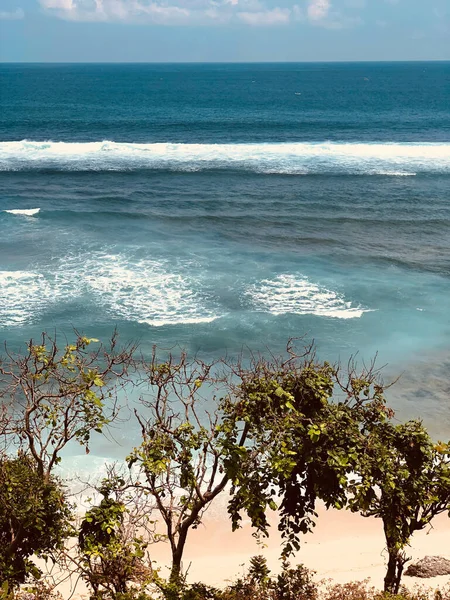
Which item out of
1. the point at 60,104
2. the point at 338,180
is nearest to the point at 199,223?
the point at 338,180

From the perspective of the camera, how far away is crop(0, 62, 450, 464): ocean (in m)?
26.5

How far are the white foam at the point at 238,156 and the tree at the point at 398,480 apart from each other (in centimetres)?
4342

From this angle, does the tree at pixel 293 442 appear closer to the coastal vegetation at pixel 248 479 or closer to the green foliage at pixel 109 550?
the coastal vegetation at pixel 248 479

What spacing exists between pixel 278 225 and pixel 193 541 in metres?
26.6

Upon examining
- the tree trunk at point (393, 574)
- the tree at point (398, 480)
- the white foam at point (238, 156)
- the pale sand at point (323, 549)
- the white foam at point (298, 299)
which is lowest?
the pale sand at point (323, 549)

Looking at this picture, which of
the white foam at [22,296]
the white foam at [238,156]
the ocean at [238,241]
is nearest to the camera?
the ocean at [238,241]

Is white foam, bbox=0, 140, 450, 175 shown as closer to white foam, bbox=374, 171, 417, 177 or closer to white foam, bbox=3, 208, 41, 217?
white foam, bbox=374, 171, 417, 177

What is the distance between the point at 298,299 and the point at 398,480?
1787cm

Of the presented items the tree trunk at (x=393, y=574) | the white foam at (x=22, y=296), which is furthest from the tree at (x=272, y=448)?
the white foam at (x=22, y=296)

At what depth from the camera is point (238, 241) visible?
124 ft

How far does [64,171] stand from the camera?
177 ft

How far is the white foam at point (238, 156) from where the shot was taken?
5578cm

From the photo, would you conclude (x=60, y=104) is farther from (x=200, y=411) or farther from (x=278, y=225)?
(x=200, y=411)

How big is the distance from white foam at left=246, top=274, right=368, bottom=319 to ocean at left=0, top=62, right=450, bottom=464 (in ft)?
0.34
